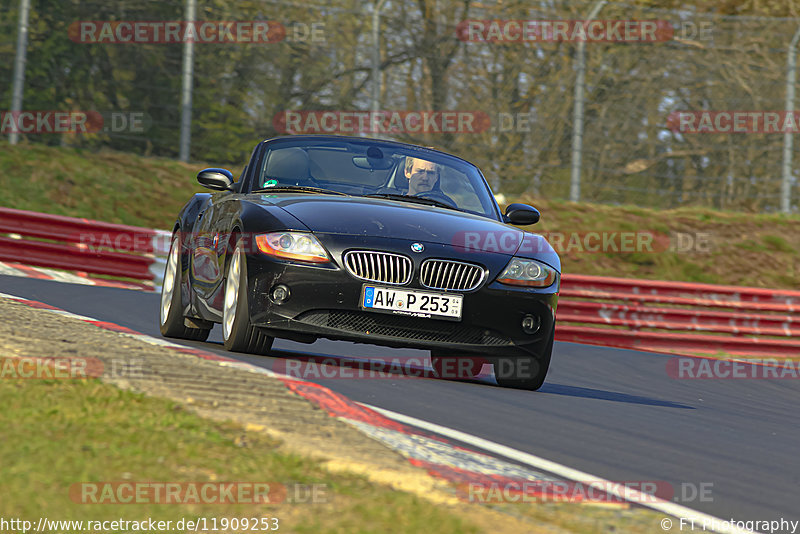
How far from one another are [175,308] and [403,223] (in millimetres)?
2227

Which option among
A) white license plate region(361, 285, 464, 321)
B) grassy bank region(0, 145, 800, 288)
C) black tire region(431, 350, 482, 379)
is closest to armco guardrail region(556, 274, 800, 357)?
grassy bank region(0, 145, 800, 288)

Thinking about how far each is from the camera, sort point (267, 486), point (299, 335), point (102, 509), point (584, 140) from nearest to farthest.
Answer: point (102, 509) < point (267, 486) < point (299, 335) < point (584, 140)

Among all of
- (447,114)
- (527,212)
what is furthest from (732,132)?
(527,212)

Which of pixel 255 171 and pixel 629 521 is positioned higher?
pixel 255 171

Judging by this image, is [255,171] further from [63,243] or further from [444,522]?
[63,243]

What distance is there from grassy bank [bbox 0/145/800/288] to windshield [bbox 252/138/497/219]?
1109 centimetres

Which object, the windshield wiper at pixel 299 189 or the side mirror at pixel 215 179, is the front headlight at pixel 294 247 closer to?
the windshield wiper at pixel 299 189

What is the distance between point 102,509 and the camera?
3.36 metres

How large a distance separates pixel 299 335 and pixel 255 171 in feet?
5.85

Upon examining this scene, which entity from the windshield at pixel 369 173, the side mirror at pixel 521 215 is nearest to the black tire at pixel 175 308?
the windshield at pixel 369 173

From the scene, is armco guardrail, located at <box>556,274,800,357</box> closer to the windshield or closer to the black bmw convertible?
the windshield

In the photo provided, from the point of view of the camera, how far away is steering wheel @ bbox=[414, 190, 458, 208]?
8.10 metres

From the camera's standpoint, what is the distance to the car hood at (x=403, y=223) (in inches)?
271

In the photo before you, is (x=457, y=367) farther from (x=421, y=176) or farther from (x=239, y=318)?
(x=239, y=318)
